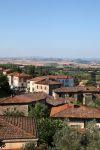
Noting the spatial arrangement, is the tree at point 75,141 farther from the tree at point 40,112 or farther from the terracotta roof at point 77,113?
the tree at point 40,112

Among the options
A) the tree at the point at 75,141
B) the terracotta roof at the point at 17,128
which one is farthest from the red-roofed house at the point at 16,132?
the tree at the point at 75,141

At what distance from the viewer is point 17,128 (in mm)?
23219

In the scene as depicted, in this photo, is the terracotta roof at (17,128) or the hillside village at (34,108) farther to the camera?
the hillside village at (34,108)

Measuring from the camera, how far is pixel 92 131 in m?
22.5

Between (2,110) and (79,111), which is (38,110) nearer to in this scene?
(79,111)

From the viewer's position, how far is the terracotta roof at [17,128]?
22.2 metres

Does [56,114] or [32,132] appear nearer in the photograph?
[32,132]

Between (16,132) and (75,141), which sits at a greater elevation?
(75,141)

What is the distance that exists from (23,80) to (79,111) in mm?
69638

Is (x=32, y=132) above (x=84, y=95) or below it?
above

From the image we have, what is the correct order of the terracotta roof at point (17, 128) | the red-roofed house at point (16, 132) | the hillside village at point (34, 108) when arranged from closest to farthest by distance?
the red-roofed house at point (16, 132)
the terracotta roof at point (17, 128)
the hillside village at point (34, 108)

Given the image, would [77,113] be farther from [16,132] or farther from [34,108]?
[16,132]

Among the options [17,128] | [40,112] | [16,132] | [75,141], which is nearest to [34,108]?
[40,112]

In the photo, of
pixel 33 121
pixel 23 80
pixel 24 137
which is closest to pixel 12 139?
pixel 24 137
